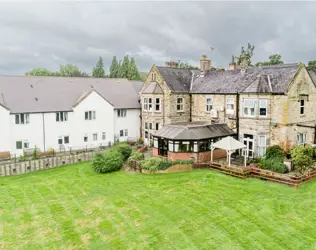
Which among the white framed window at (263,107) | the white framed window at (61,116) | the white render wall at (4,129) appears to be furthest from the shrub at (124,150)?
the white framed window at (263,107)

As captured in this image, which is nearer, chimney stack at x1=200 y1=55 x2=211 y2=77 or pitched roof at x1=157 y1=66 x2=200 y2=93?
pitched roof at x1=157 y1=66 x2=200 y2=93

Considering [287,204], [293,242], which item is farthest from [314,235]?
[287,204]

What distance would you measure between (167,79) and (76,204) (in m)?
19.9

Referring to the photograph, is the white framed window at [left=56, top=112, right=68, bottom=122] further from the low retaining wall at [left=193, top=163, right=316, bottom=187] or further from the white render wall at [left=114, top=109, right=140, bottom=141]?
the low retaining wall at [left=193, top=163, right=316, bottom=187]

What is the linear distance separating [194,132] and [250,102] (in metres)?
6.11

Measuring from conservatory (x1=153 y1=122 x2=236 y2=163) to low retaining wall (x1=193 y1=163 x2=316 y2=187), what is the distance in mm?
2368

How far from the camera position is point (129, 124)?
39.6m

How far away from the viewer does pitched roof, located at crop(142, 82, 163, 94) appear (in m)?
34.2

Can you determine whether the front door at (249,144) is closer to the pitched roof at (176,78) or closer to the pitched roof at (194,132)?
the pitched roof at (194,132)

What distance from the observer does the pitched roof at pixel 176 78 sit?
113 feet

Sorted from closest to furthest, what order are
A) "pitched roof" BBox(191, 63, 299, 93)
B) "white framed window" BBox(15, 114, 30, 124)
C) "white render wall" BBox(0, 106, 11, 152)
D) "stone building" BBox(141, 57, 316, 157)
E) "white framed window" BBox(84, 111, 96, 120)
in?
1. "stone building" BBox(141, 57, 316, 157)
2. "pitched roof" BBox(191, 63, 299, 93)
3. "white render wall" BBox(0, 106, 11, 152)
4. "white framed window" BBox(15, 114, 30, 124)
5. "white framed window" BBox(84, 111, 96, 120)

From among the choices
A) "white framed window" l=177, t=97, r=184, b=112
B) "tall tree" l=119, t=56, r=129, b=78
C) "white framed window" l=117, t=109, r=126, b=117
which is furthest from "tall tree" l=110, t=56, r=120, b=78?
"white framed window" l=177, t=97, r=184, b=112

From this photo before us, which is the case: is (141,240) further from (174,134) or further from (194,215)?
(174,134)

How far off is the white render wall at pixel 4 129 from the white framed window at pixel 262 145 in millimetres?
25025
